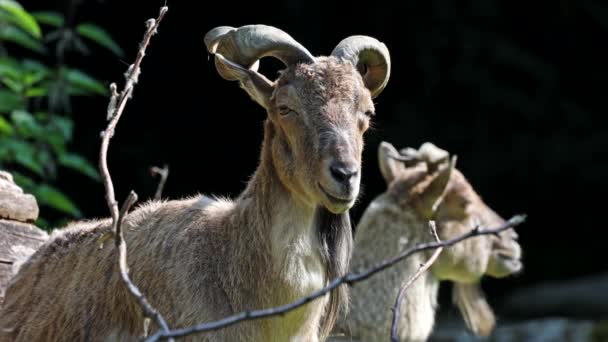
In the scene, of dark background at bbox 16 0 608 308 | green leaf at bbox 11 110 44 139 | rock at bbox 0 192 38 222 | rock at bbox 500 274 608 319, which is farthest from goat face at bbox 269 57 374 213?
rock at bbox 500 274 608 319

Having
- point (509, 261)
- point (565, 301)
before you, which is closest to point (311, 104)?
point (509, 261)

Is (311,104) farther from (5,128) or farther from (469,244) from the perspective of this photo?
(469,244)

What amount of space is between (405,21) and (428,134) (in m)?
1.35

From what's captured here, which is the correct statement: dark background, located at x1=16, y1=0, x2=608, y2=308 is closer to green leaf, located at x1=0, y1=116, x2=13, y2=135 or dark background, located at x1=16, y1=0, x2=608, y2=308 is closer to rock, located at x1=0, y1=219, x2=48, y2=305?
green leaf, located at x1=0, y1=116, x2=13, y2=135

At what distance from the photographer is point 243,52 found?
4.22m

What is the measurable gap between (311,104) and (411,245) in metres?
2.82

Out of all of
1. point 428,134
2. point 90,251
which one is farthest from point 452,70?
point 90,251

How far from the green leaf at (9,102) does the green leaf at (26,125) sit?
0.06m

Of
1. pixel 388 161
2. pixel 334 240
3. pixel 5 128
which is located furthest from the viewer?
pixel 388 161

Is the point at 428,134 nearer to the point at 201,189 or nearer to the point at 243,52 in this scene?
the point at 201,189

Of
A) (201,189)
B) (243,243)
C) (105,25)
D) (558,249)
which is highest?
(243,243)

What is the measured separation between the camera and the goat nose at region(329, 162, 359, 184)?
3771 millimetres

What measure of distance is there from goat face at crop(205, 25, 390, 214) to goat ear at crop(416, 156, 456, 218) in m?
2.30

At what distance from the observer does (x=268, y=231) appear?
4062mm
